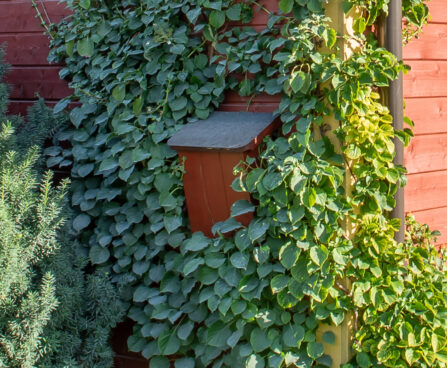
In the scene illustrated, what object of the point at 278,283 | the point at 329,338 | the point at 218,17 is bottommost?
the point at 329,338

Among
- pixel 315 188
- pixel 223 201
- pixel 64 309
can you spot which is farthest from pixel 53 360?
pixel 315 188

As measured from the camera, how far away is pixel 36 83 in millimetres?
3414

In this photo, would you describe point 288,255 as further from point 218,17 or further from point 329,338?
point 218,17

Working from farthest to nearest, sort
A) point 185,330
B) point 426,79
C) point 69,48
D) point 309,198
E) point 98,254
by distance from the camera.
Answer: point 69,48 < point 98,254 < point 426,79 < point 185,330 < point 309,198

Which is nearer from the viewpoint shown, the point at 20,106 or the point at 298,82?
the point at 298,82

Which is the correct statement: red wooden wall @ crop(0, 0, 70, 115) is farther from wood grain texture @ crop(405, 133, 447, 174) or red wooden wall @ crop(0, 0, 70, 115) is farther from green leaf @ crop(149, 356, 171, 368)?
wood grain texture @ crop(405, 133, 447, 174)

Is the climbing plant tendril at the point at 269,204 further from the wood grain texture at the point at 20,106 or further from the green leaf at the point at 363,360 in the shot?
the wood grain texture at the point at 20,106

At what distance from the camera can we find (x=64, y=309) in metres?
2.49

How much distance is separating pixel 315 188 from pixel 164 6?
1.06m

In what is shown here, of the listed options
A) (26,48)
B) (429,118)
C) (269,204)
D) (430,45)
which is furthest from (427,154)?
(26,48)

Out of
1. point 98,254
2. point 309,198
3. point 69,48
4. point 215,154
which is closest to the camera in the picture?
Result: point 309,198

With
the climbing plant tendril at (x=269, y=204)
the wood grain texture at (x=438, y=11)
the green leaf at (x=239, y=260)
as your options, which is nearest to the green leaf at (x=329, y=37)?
the climbing plant tendril at (x=269, y=204)

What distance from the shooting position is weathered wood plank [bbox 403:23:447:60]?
277 cm

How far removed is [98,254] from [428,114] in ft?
5.29
